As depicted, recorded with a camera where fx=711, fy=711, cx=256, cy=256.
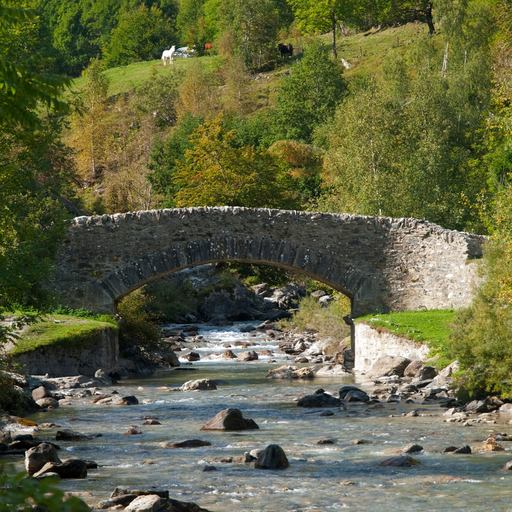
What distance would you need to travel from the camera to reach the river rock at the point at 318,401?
12.5 m

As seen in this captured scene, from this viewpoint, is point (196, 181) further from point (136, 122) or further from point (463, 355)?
point (136, 122)

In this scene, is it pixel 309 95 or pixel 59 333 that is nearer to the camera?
pixel 59 333

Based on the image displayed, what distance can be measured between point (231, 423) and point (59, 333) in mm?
6663

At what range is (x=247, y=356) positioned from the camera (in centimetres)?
2088

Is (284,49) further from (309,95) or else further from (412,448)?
(412,448)

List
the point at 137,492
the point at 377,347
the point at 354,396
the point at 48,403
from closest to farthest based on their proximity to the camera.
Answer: the point at 137,492 → the point at 48,403 → the point at 354,396 → the point at 377,347

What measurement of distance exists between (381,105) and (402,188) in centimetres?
519

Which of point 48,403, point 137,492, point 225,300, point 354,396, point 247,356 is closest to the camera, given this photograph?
point 137,492

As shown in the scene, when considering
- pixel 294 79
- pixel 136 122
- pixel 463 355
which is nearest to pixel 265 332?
pixel 463 355

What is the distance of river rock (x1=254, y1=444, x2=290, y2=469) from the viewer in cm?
791

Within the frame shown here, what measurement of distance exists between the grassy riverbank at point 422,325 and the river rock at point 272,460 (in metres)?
7.78

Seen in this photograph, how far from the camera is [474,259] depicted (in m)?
19.0

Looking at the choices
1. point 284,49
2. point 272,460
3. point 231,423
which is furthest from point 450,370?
point 284,49

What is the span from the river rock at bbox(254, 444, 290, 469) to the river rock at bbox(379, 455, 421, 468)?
3.62 ft
